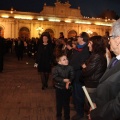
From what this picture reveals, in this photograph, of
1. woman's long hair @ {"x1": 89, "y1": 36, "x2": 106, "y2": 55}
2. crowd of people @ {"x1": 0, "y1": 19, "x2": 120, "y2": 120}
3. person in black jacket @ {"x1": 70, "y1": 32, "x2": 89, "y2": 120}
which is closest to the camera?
crowd of people @ {"x1": 0, "y1": 19, "x2": 120, "y2": 120}

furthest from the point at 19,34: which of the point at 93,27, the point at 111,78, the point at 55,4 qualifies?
the point at 111,78

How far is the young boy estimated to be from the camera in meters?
5.41

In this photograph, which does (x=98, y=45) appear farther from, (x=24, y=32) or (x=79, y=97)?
(x=24, y=32)

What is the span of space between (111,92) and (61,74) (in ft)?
10.3

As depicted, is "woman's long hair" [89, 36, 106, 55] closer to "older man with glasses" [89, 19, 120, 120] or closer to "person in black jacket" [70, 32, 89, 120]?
"person in black jacket" [70, 32, 89, 120]

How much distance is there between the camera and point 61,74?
18.0ft

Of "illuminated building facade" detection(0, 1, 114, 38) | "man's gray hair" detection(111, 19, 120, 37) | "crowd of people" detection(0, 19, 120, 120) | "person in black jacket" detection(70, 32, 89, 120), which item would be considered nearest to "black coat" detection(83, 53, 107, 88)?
"crowd of people" detection(0, 19, 120, 120)

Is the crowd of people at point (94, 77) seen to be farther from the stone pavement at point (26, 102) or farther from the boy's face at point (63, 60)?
the stone pavement at point (26, 102)

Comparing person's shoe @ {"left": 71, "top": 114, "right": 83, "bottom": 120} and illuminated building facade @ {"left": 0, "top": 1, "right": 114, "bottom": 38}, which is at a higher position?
illuminated building facade @ {"left": 0, "top": 1, "right": 114, "bottom": 38}

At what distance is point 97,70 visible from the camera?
474cm

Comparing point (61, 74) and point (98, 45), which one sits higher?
point (98, 45)

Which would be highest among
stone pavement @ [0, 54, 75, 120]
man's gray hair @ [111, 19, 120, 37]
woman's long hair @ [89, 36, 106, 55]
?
man's gray hair @ [111, 19, 120, 37]

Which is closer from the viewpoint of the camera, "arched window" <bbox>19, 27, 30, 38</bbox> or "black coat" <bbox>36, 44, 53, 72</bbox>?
"black coat" <bbox>36, 44, 53, 72</bbox>

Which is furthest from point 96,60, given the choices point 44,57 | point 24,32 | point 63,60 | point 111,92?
point 24,32
